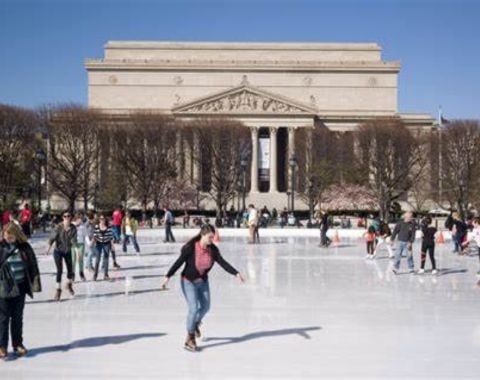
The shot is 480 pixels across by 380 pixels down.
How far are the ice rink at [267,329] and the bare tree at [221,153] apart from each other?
145 feet

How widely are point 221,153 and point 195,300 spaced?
54985 mm

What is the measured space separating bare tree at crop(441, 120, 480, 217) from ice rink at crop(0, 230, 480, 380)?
1452 inches

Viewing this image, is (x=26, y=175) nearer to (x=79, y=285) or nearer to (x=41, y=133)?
(x=41, y=133)

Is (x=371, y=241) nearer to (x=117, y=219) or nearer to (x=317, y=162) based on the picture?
(x=117, y=219)

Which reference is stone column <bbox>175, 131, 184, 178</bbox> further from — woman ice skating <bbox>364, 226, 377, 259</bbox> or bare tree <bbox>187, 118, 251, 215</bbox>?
woman ice skating <bbox>364, 226, 377, 259</bbox>

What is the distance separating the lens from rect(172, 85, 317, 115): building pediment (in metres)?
81.3

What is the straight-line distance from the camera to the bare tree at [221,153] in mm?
64312

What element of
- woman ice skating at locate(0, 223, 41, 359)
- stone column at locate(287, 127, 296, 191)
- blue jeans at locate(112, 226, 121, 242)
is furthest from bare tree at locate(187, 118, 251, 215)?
woman ice skating at locate(0, 223, 41, 359)

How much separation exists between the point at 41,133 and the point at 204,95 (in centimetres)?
Result: 2602

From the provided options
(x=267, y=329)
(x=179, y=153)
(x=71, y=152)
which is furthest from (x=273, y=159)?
(x=267, y=329)

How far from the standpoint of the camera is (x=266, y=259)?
81.4ft

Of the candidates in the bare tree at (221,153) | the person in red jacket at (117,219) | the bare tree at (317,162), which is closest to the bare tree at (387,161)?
the bare tree at (317,162)

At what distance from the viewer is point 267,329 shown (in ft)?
38.0

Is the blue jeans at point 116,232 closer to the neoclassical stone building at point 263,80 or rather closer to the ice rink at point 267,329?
the ice rink at point 267,329
